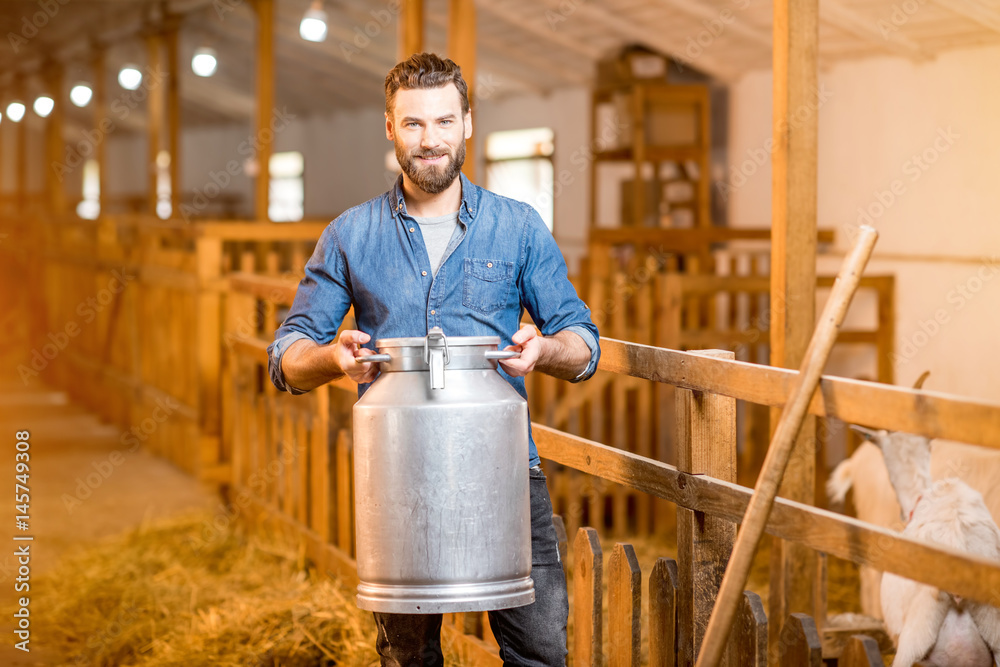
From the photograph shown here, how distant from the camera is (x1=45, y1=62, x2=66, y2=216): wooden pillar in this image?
1537 centimetres

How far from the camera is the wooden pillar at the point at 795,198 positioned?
133 inches

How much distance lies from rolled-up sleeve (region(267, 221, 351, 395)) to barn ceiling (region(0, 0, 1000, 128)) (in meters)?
5.30

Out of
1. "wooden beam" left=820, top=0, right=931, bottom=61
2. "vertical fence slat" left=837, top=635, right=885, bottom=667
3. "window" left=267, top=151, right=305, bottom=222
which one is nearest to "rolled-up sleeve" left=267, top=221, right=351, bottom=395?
"vertical fence slat" left=837, top=635, right=885, bottom=667

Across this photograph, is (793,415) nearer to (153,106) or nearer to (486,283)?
(486,283)

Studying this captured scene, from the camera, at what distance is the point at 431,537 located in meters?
1.88

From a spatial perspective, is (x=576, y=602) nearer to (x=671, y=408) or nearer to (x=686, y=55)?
(x=671, y=408)

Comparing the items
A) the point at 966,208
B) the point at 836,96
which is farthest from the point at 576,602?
the point at 836,96

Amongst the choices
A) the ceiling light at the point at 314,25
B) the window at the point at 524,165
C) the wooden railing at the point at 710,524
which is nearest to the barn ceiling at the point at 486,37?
the window at the point at 524,165

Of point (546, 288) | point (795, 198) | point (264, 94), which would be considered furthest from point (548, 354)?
point (264, 94)

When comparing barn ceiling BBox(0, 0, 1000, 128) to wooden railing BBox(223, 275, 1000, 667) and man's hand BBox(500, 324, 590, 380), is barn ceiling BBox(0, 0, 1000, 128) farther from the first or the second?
man's hand BBox(500, 324, 590, 380)

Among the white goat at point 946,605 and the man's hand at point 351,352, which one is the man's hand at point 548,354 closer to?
the man's hand at point 351,352

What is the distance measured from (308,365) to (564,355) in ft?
1.60

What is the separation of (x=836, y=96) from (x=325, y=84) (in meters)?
10.0

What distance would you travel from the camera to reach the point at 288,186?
2055cm
